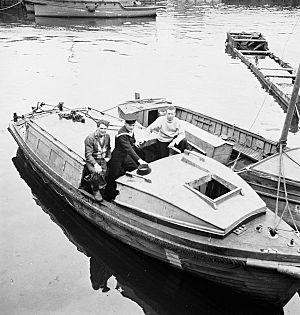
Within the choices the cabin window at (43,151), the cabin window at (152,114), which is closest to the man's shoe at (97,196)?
the cabin window at (43,151)

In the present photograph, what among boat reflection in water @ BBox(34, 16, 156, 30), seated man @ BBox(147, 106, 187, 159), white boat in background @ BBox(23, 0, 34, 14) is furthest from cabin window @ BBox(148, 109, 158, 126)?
white boat in background @ BBox(23, 0, 34, 14)

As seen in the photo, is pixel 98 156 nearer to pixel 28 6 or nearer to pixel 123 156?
pixel 123 156

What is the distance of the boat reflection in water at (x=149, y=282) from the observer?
932 cm

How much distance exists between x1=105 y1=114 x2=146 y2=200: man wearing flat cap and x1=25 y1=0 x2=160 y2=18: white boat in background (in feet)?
179

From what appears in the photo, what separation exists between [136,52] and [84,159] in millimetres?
31178

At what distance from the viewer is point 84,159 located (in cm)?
1152

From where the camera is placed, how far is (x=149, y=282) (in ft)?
33.2

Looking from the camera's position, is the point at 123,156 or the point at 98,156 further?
the point at 98,156

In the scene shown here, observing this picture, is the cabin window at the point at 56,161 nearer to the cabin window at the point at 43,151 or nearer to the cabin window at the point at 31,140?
the cabin window at the point at 43,151

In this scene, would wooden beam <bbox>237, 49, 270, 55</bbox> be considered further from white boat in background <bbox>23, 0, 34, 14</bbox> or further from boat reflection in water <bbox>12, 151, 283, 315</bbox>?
white boat in background <bbox>23, 0, 34, 14</bbox>

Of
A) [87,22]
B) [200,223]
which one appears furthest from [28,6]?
[200,223]

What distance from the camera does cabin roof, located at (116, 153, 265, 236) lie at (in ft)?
29.7

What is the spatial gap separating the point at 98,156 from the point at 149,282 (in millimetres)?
3867

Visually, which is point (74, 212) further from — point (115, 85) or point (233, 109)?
point (115, 85)
